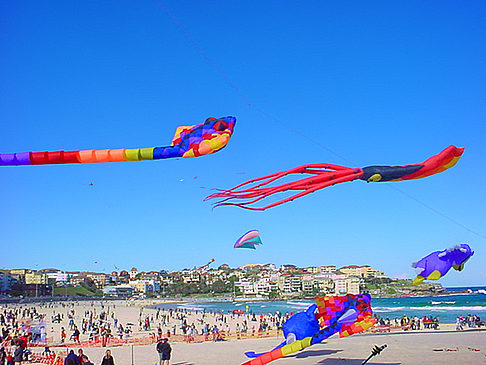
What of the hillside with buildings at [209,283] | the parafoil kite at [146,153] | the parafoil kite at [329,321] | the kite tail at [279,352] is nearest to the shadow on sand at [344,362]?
the parafoil kite at [329,321]

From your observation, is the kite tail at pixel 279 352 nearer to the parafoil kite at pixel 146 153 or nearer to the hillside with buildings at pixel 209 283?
the parafoil kite at pixel 146 153

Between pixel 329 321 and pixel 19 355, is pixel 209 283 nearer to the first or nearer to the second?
pixel 19 355

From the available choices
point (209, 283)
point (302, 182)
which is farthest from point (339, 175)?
point (209, 283)

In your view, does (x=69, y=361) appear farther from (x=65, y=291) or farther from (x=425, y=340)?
(x=65, y=291)

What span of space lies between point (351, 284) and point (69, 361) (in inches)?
4010

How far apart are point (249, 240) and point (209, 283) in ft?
443

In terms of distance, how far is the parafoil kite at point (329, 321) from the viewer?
9836 millimetres

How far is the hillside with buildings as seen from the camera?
124438 millimetres

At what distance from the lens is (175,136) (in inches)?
287

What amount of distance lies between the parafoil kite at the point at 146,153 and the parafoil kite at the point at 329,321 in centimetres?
430

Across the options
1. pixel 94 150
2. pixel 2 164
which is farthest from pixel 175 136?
pixel 2 164

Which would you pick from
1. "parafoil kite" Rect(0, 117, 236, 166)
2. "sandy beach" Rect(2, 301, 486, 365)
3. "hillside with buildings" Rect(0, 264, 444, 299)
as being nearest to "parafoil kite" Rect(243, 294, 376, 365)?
"sandy beach" Rect(2, 301, 486, 365)

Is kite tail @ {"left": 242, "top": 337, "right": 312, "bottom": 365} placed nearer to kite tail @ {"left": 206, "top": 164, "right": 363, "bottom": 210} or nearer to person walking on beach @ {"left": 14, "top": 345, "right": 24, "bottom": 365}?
kite tail @ {"left": 206, "top": 164, "right": 363, "bottom": 210}

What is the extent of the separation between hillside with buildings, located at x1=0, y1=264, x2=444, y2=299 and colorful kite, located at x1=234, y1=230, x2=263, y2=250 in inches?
3722
